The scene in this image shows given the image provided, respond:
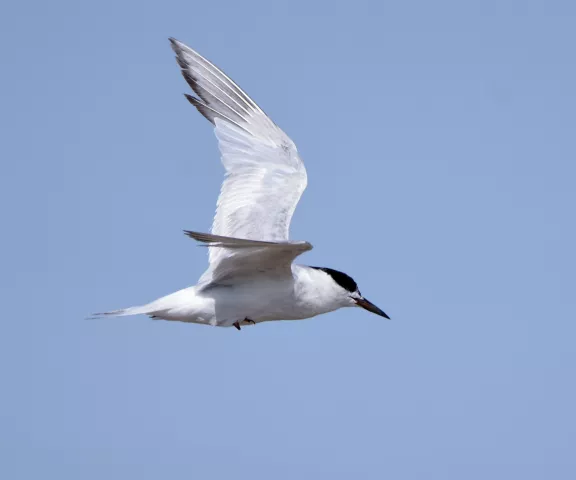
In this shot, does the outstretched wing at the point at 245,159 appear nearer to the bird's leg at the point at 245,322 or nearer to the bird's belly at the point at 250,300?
the bird's belly at the point at 250,300

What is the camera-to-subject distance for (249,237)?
419 inches

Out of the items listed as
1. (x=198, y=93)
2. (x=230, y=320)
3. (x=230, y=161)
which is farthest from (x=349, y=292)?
(x=198, y=93)

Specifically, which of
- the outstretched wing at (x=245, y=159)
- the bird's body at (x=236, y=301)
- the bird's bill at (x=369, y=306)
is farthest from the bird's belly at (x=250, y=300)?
the bird's bill at (x=369, y=306)

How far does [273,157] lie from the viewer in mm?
11625

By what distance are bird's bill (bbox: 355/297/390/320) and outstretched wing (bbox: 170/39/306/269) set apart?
3.18 ft

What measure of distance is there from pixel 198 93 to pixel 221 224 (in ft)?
5.30

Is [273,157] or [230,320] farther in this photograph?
[273,157]

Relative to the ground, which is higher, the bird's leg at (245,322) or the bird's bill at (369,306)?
the bird's bill at (369,306)

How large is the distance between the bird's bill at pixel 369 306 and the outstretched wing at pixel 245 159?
3.18 ft

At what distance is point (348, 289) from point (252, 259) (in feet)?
4.39

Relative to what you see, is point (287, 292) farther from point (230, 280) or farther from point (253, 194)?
point (253, 194)

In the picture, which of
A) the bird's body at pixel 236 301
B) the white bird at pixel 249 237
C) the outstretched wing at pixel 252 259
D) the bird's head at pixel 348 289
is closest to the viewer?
the outstretched wing at pixel 252 259

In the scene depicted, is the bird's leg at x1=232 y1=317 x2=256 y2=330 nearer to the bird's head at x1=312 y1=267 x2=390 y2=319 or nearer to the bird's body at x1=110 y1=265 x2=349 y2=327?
the bird's body at x1=110 y1=265 x2=349 y2=327

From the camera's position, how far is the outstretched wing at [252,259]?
29.2 ft
